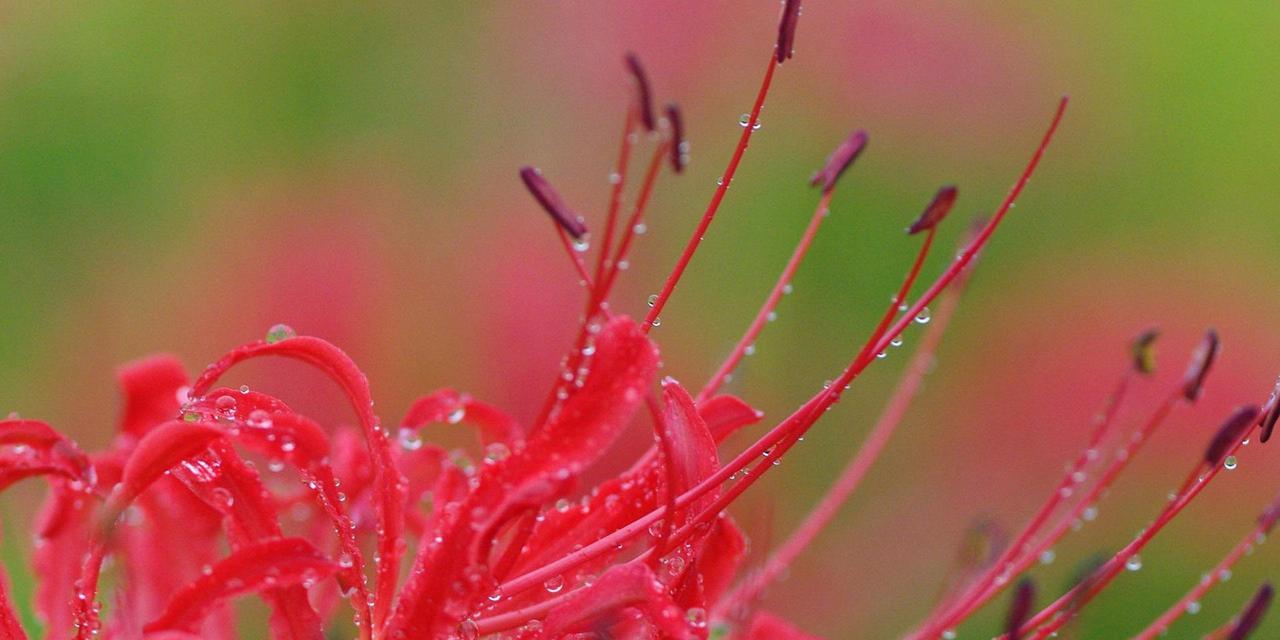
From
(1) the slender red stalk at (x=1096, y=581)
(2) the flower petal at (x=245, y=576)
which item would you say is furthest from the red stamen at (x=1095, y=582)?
(2) the flower petal at (x=245, y=576)

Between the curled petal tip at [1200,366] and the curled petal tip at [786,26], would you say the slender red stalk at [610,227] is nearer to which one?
the curled petal tip at [786,26]

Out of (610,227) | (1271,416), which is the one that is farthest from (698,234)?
(1271,416)

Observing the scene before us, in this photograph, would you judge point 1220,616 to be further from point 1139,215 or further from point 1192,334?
point 1139,215

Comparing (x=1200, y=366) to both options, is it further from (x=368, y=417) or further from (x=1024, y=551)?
(x=368, y=417)

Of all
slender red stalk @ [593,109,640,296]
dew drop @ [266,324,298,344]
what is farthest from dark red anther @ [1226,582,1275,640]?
dew drop @ [266,324,298,344]

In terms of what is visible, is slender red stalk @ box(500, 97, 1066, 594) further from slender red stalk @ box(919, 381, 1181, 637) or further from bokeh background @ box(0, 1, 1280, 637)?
bokeh background @ box(0, 1, 1280, 637)

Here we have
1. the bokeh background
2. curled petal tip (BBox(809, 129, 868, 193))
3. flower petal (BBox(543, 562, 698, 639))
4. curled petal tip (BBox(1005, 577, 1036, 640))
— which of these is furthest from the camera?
the bokeh background
